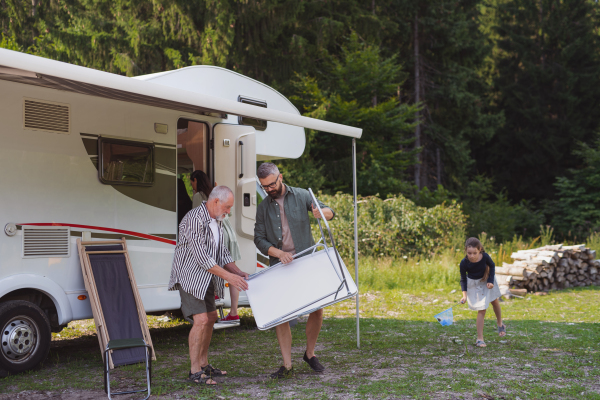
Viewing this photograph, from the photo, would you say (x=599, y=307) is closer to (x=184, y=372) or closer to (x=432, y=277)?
(x=432, y=277)

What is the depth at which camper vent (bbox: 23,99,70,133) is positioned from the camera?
16.6ft

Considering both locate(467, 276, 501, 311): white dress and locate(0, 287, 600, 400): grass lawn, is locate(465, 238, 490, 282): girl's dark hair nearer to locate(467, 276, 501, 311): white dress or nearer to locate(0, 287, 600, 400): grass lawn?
locate(467, 276, 501, 311): white dress

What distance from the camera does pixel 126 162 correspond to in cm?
573

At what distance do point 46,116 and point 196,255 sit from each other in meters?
2.10

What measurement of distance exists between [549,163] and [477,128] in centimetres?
500

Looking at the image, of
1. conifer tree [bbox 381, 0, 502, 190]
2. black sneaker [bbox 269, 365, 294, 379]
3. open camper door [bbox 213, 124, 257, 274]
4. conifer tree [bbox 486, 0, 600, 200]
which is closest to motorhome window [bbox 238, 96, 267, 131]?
open camper door [bbox 213, 124, 257, 274]

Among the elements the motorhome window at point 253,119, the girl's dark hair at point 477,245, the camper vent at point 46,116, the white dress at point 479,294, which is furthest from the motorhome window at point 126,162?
the white dress at point 479,294

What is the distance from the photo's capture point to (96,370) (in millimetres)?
5227

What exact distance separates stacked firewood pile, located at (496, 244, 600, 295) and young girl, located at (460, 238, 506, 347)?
4096mm

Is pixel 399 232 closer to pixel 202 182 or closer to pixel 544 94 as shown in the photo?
pixel 202 182

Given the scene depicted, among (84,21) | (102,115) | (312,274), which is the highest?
(84,21)

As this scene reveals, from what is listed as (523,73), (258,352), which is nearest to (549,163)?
(523,73)

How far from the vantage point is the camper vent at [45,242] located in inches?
196

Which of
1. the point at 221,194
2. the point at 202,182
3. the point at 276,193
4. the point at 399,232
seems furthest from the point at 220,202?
the point at 399,232
